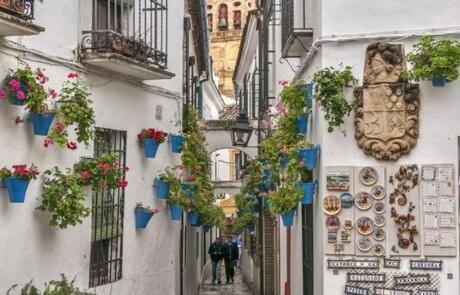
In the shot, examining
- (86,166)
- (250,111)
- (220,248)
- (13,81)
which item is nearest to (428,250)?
(86,166)

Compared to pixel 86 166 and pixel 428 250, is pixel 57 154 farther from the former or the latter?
pixel 428 250

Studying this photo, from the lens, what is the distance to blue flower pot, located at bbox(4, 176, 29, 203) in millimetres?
5707

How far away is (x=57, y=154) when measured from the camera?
6.73 m

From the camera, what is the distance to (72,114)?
21.4 feet

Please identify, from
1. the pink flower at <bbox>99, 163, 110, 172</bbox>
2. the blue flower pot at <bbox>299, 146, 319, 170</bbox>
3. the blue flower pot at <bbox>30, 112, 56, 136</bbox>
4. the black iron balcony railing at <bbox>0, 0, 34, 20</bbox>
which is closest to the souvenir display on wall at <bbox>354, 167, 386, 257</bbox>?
the blue flower pot at <bbox>299, 146, 319, 170</bbox>

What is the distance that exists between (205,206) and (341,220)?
5.25m

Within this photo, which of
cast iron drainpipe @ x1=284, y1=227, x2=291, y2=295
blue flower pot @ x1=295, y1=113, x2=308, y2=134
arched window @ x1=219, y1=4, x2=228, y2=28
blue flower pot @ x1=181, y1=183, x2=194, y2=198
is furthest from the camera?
arched window @ x1=219, y1=4, x2=228, y2=28

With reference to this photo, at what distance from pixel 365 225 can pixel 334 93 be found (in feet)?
4.38

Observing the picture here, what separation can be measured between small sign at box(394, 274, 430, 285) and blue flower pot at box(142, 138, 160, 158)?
3.90 meters

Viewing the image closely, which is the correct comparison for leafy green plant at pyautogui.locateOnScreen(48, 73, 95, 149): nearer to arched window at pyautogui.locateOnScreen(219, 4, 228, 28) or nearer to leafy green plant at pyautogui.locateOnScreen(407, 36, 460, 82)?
leafy green plant at pyautogui.locateOnScreen(407, 36, 460, 82)

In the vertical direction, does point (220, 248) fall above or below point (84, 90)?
below

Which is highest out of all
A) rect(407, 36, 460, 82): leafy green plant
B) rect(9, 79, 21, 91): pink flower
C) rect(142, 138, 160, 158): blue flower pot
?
rect(407, 36, 460, 82): leafy green plant

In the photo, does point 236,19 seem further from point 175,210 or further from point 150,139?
point 150,139

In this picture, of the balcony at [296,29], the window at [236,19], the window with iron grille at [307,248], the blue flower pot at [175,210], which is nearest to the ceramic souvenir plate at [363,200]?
the window with iron grille at [307,248]
